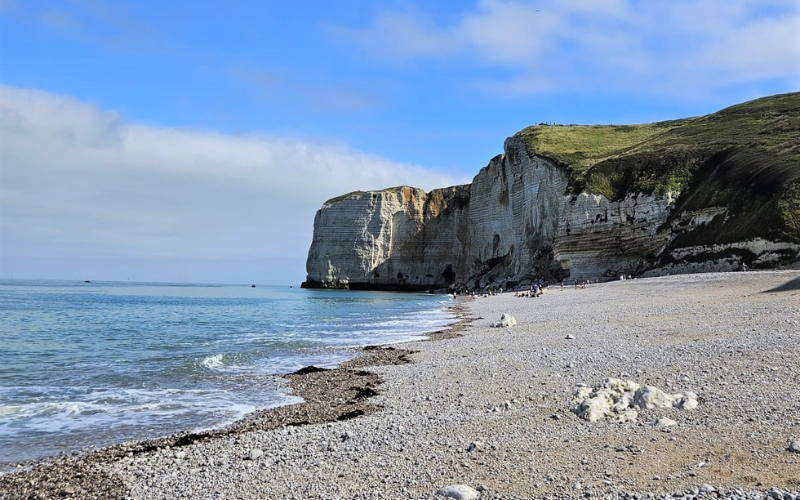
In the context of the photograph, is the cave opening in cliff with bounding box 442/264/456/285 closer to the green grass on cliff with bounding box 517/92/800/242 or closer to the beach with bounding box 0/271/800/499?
the green grass on cliff with bounding box 517/92/800/242

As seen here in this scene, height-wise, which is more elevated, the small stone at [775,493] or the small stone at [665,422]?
the small stone at [775,493]

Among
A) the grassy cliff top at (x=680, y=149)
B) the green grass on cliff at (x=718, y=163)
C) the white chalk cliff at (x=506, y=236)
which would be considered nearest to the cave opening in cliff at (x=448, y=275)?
the white chalk cliff at (x=506, y=236)

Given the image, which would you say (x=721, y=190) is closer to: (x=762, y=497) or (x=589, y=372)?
(x=589, y=372)

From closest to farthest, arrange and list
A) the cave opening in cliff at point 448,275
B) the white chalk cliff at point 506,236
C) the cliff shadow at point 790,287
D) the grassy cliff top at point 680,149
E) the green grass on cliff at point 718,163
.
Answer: the cliff shadow at point 790,287 < the green grass on cliff at point 718,163 < the white chalk cliff at point 506,236 < the grassy cliff top at point 680,149 < the cave opening in cliff at point 448,275

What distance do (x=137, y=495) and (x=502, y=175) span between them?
74.2 meters

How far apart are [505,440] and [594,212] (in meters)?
48.1

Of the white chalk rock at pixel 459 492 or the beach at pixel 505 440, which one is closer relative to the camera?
the white chalk rock at pixel 459 492

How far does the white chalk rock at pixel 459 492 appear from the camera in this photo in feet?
15.4

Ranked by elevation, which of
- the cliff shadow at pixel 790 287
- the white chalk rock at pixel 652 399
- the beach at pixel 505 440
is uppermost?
the cliff shadow at pixel 790 287

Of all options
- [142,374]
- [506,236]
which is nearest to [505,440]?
[142,374]

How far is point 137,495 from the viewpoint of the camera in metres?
5.58

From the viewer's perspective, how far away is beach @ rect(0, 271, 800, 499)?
194 inches

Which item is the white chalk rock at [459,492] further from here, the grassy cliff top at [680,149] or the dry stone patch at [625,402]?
the grassy cliff top at [680,149]

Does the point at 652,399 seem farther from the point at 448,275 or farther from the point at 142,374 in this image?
the point at 448,275
